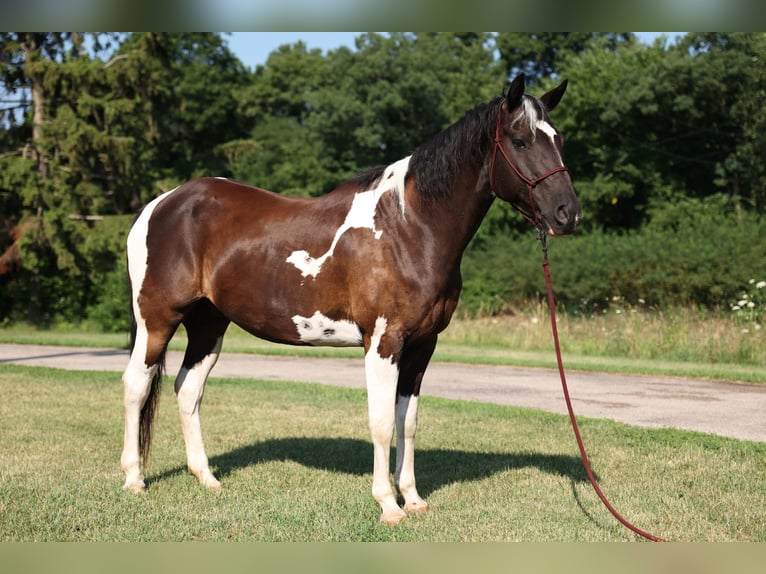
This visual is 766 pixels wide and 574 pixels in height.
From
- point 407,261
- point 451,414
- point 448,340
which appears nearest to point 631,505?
point 407,261

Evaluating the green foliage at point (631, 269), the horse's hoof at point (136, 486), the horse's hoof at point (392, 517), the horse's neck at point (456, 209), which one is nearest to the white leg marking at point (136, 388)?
the horse's hoof at point (136, 486)

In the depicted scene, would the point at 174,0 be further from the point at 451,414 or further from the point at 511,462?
the point at 451,414

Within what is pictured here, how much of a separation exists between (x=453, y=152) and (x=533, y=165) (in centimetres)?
62

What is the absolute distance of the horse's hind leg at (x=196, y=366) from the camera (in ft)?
21.2

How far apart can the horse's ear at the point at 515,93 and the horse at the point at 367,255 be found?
0.01 metres

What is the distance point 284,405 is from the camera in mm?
10281

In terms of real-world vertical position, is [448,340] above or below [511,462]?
below

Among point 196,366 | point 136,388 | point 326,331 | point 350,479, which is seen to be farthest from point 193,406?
point 326,331

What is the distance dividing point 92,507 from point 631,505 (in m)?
3.68

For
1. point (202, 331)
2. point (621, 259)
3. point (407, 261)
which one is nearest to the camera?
point (407, 261)

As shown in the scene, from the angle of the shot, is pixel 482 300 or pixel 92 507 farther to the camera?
pixel 482 300

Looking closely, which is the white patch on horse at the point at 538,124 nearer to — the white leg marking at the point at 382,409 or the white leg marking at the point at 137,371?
the white leg marking at the point at 382,409

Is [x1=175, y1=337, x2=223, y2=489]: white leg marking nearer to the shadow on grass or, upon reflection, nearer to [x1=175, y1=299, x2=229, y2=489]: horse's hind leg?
[x1=175, y1=299, x2=229, y2=489]: horse's hind leg

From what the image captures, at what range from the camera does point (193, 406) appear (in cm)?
651
